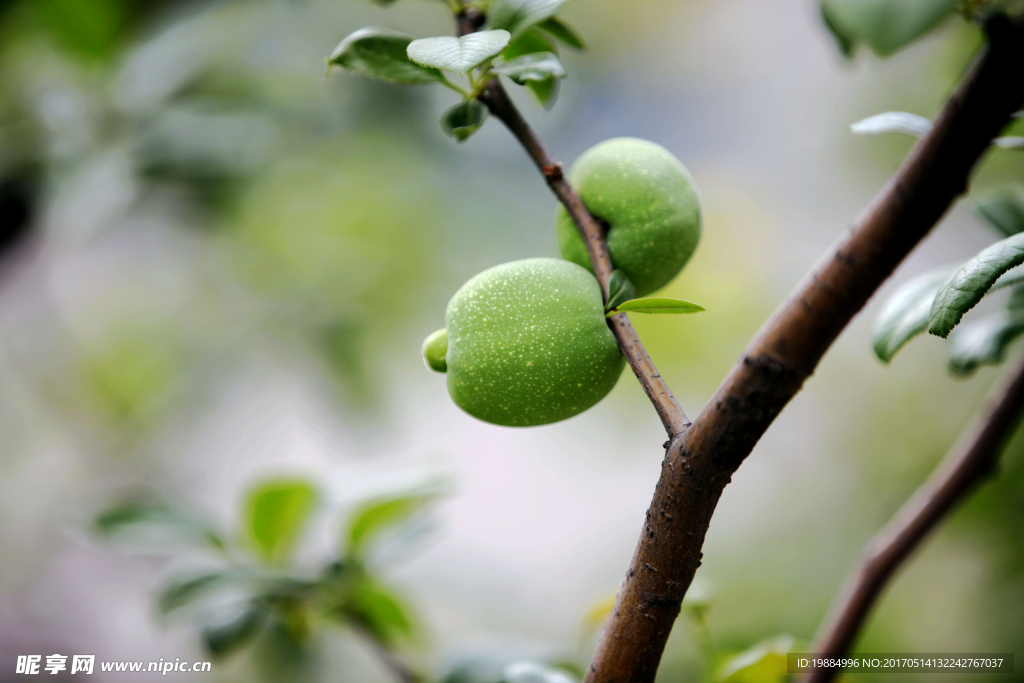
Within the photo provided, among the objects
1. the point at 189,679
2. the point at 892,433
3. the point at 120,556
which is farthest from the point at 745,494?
the point at 120,556

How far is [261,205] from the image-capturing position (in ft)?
4.13

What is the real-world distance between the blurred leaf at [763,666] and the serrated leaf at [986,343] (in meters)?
0.26

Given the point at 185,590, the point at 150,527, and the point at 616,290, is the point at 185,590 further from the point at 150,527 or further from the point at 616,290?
the point at 616,290

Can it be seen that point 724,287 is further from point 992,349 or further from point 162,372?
point 162,372

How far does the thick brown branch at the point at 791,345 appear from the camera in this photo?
0.84 feet

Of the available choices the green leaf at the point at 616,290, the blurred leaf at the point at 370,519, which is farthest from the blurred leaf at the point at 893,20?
the blurred leaf at the point at 370,519

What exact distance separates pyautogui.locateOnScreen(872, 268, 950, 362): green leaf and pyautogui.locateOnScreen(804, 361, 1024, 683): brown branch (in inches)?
3.9

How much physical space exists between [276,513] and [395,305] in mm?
702

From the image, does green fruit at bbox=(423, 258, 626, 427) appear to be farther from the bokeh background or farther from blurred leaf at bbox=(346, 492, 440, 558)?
the bokeh background

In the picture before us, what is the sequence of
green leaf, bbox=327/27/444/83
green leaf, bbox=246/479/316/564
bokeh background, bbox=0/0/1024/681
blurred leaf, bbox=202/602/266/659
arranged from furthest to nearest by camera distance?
1. bokeh background, bbox=0/0/1024/681
2. green leaf, bbox=246/479/316/564
3. blurred leaf, bbox=202/602/266/659
4. green leaf, bbox=327/27/444/83

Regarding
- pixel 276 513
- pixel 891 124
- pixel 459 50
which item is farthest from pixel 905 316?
pixel 276 513

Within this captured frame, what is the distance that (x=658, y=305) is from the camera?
31cm

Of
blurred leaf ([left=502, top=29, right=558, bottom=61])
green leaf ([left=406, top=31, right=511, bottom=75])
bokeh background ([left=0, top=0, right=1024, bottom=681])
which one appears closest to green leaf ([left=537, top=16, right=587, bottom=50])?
blurred leaf ([left=502, top=29, right=558, bottom=61])

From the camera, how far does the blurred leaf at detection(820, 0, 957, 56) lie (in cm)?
30
